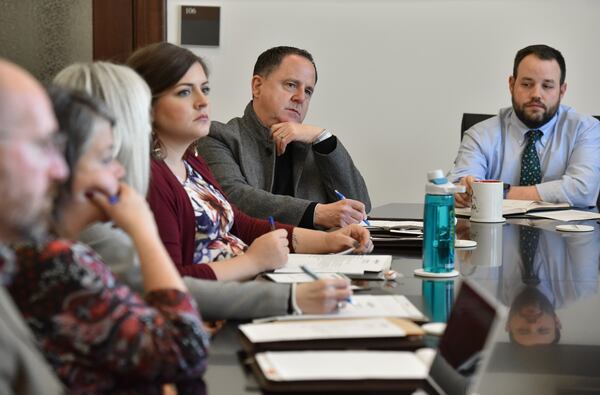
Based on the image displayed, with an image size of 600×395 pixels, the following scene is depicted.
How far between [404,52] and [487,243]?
2284 mm

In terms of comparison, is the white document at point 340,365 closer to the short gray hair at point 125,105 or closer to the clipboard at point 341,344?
the clipboard at point 341,344

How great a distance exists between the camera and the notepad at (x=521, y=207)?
3086 mm

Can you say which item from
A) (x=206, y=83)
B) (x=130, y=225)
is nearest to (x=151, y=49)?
(x=206, y=83)

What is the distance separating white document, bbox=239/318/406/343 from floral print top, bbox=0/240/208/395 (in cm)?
23

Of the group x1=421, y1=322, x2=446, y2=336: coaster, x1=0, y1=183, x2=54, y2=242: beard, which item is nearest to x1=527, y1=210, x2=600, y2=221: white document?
x1=421, y1=322, x2=446, y2=336: coaster

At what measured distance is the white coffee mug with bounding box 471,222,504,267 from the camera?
215 cm

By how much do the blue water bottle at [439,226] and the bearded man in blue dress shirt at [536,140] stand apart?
1.69 meters

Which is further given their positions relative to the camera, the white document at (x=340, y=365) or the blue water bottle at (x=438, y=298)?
the blue water bottle at (x=438, y=298)

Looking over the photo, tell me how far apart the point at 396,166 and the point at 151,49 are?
9.38ft

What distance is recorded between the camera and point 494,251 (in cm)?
229

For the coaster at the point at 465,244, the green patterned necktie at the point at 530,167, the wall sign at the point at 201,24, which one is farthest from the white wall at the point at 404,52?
the coaster at the point at 465,244

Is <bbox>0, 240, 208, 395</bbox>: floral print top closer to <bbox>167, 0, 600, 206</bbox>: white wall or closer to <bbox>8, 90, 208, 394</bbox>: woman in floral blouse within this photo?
<bbox>8, 90, 208, 394</bbox>: woman in floral blouse

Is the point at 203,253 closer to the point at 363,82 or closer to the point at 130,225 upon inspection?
the point at 130,225

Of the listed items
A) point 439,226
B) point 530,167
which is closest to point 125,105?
point 439,226
